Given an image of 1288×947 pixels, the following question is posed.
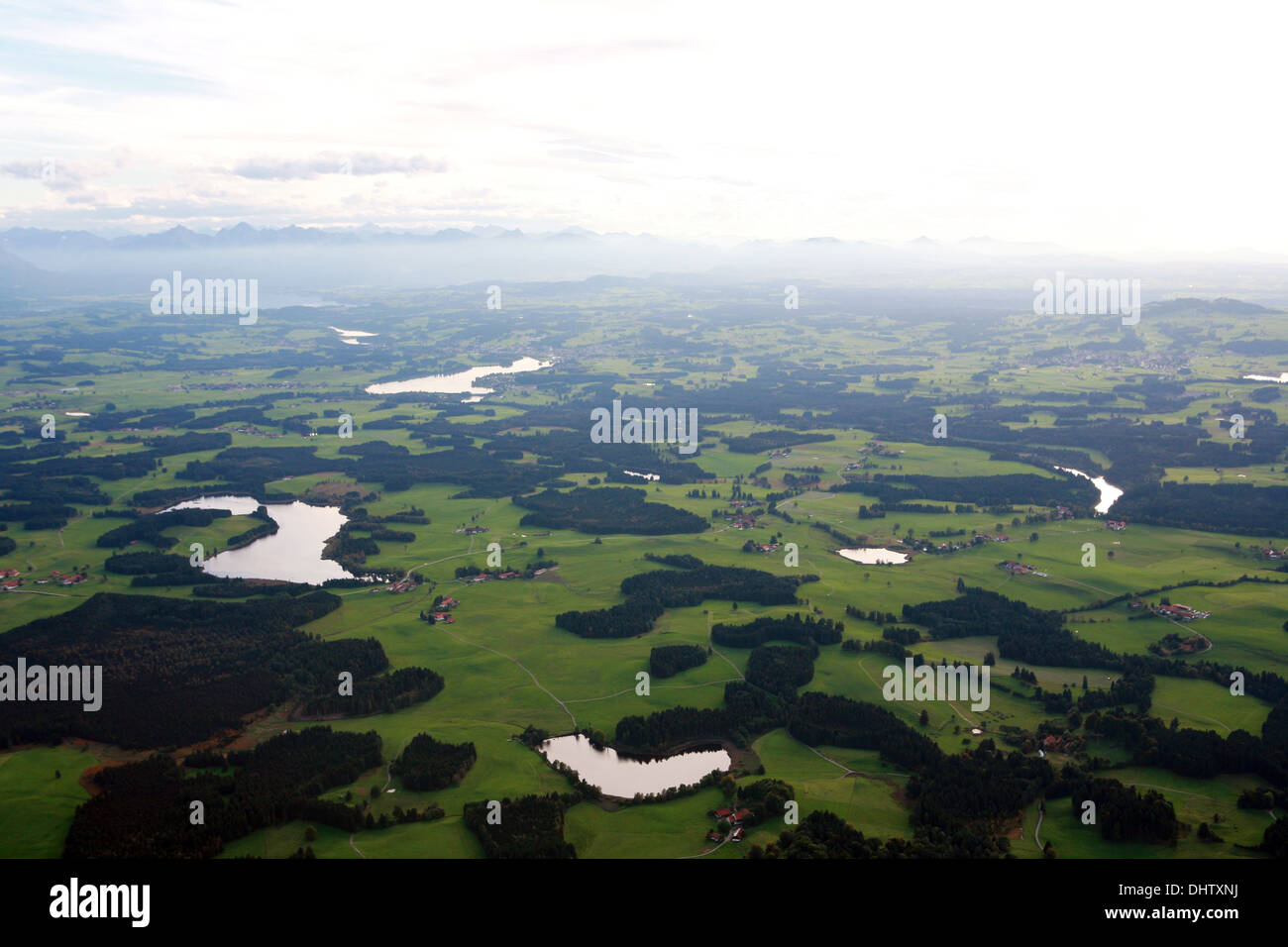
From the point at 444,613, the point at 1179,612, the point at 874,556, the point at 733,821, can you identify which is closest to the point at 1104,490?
the point at 874,556

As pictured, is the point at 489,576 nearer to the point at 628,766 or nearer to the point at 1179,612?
the point at 628,766

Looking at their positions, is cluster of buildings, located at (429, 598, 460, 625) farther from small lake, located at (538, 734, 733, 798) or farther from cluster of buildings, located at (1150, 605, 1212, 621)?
cluster of buildings, located at (1150, 605, 1212, 621)

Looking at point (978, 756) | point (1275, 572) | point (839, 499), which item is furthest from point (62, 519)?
point (1275, 572)

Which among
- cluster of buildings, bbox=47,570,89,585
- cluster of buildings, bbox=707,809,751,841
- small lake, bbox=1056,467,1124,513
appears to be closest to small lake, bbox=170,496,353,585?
cluster of buildings, bbox=47,570,89,585

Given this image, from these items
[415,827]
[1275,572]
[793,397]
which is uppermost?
[793,397]

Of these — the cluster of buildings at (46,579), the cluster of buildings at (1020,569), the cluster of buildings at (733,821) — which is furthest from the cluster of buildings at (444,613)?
the cluster of buildings at (1020,569)

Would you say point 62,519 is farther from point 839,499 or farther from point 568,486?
point 839,499

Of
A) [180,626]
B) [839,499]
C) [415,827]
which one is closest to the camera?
[415,827]

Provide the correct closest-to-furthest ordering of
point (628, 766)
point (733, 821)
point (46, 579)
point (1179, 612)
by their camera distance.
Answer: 1. point (733, 821)
2. point (628, 766)
3. point (1179, 612)
4. point (46, 579)
